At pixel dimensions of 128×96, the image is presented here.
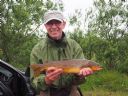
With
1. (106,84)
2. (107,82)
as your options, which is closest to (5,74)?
(106,84)

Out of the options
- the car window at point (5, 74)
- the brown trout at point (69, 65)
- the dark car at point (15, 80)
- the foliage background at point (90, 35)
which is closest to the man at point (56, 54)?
the brown trout at point (69, 65)

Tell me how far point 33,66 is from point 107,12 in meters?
22.0

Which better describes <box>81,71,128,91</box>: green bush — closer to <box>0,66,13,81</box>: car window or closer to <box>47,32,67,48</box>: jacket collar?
<box>0,66,13,81</box>: car window

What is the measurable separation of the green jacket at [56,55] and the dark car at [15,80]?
2.03 m

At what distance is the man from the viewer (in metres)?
4.94

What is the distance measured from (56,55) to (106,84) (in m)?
15.0

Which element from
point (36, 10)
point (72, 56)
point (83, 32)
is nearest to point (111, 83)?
point (36, 10)

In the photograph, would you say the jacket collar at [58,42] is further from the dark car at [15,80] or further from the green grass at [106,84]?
the green grass at [106,84]

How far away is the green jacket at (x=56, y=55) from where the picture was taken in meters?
4.94

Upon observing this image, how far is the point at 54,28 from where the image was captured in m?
5.01

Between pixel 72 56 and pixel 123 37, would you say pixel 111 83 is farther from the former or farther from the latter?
pixel 72 56

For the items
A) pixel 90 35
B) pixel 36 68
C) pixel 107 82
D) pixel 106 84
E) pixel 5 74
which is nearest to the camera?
pixel 36 68

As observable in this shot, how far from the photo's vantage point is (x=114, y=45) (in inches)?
1033

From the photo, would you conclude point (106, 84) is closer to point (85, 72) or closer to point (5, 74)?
point (5, 74)
